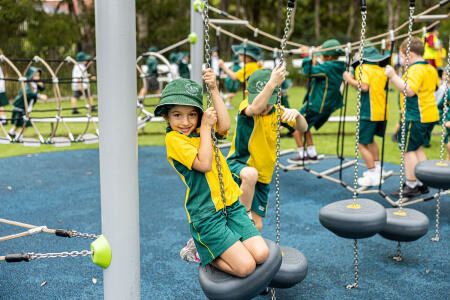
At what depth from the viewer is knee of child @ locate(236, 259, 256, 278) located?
2.09 metres

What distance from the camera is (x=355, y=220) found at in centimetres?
250

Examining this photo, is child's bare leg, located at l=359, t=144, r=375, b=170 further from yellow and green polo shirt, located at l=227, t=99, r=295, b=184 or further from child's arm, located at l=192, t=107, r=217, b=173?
child's arm, located at l=192, t=107, r=217, b=173

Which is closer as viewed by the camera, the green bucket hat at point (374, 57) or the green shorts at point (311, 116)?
the green bucket hat at point (374, 57)

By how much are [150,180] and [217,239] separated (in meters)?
3.69

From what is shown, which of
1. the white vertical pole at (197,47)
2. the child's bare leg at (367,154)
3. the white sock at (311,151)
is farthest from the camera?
the white sock at (311,151)

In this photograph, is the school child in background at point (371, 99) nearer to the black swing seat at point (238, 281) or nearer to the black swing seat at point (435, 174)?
the black swing seat at point (435, 174)

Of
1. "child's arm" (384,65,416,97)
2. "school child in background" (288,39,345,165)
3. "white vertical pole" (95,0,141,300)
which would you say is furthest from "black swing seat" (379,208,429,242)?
"school child in background" (288,39,345,165)

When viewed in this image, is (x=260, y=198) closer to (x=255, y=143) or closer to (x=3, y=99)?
(x=255, y=143)

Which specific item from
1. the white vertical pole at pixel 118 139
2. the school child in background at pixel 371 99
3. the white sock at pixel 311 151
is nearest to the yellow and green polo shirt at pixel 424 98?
the school child in background at pixel 371 99

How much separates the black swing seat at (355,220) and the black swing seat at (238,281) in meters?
0.52

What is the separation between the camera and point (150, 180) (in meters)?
5.82

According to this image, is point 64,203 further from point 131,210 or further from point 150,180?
point 131,210

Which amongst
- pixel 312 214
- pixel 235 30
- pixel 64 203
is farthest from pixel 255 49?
pixel 235 30

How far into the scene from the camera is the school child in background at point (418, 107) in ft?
15.1
